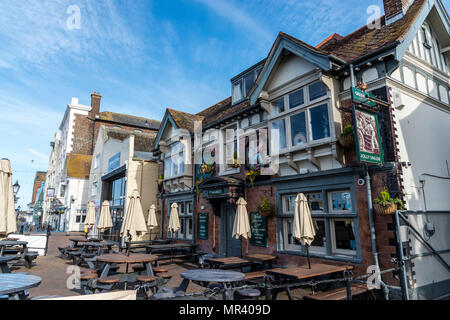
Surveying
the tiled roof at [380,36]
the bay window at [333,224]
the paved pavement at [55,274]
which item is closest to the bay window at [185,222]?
the paved pavement at [55,274]

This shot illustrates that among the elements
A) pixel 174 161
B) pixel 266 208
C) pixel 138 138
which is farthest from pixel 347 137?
pixel 138 138

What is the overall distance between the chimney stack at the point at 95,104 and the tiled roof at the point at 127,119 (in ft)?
2.77

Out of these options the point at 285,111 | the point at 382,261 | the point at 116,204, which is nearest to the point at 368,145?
the point at 382,261

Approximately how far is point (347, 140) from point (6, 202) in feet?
28.4

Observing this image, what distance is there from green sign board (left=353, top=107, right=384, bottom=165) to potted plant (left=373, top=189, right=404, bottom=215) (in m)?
0.89

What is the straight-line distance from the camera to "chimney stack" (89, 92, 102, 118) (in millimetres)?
41531

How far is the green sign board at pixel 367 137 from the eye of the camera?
23.5 feet

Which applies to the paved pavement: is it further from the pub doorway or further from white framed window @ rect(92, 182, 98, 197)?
white framed window @ rect(92, 182, 98, 197)

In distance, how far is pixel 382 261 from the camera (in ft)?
24.2

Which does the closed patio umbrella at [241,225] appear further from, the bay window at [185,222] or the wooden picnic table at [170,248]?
the bay window at [185,222]

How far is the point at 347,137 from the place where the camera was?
815 centimetres

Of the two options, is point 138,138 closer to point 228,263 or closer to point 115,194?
point 115,194

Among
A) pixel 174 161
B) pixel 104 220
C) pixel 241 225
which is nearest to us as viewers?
pixel 241 225

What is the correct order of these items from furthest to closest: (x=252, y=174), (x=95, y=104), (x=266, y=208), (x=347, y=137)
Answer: (x=95, y=104) < (x=252, y=174) < (x=266, y=208) < (x=347, y=137)
